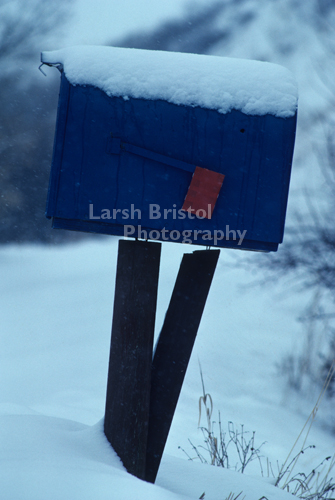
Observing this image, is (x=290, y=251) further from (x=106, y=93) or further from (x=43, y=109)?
(x=43, y=109)

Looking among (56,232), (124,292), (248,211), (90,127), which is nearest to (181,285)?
(124,292)

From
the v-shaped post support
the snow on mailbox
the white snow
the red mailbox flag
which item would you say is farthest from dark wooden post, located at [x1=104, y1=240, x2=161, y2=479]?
the white snow

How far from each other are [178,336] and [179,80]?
1.05 m

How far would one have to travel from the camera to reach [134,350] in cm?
158

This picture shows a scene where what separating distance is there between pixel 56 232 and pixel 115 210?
7.49 metres

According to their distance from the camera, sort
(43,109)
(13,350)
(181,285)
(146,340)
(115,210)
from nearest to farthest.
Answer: (115,210), (146,340), (181,285), (13,350), (43,109)

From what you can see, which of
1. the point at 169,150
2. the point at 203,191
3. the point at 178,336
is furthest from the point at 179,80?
the point at 178,336

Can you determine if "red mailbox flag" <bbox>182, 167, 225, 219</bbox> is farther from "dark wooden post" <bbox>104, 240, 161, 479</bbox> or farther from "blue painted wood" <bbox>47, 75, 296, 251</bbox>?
"dark wooden post" <bbox>104, 240, 161, 479</bbox>

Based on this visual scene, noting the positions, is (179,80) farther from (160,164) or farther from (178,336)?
(178,336)

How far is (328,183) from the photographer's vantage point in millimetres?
5355

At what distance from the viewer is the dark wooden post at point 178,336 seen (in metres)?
1.64

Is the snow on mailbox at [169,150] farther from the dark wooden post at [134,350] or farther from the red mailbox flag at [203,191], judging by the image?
the dark wooden post at [134,350]

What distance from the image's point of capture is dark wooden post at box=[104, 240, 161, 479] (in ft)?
5.12

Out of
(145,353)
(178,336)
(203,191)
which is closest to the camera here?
(203,191)
